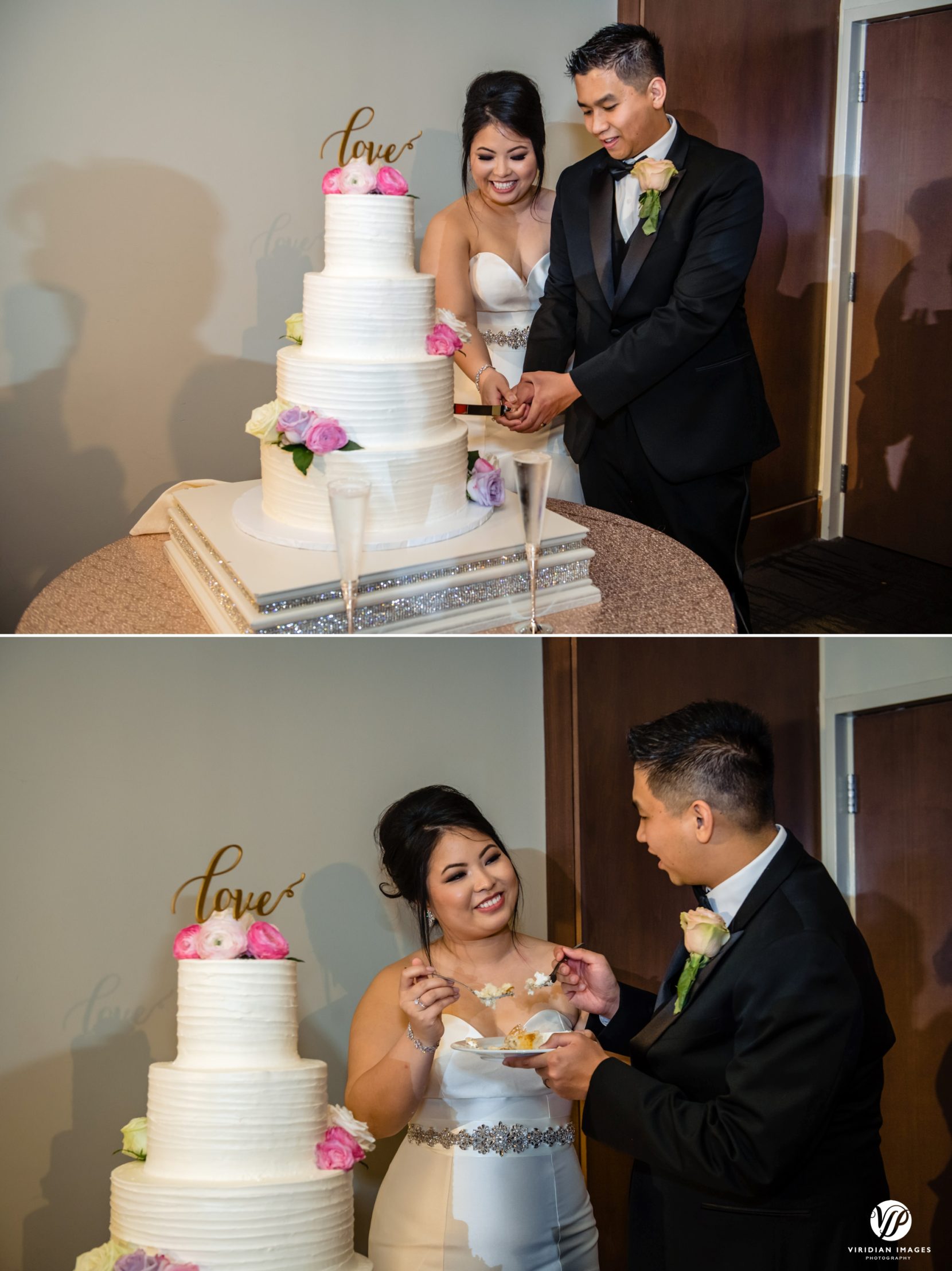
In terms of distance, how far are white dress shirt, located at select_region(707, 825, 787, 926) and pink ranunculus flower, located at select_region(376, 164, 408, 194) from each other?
3.97ft

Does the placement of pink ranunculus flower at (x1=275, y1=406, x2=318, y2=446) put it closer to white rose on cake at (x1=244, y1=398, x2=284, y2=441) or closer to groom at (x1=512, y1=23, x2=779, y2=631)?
white rose on cake at (x1=244, y1=398, x2=284, y2=441)

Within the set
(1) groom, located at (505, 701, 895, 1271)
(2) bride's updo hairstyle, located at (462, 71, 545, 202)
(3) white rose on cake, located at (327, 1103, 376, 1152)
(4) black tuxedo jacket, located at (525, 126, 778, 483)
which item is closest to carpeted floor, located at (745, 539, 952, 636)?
(4) black tuxedo jacket, located at (525, 126, 778, 483)

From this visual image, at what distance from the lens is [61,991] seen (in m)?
1.97

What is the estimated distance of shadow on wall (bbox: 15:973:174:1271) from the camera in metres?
1.93

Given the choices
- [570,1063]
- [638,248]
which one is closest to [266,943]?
[570,1063]

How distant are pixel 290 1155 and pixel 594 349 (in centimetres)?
183

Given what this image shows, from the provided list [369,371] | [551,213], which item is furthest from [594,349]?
[369,371]

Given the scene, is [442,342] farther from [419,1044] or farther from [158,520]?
[419,1044]

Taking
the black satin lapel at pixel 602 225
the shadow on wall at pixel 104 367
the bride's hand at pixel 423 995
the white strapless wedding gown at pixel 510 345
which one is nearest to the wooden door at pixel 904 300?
the black satin lapel at pixel 602 225

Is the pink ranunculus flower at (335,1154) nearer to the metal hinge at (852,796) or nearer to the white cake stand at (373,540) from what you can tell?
the white cake stand at (373,540)

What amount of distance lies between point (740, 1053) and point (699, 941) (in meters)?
0.17

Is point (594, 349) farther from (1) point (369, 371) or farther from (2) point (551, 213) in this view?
(1) point (369, 371)

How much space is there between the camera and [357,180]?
1.71 m

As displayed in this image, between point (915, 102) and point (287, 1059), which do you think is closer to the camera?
point (287, 1059)
